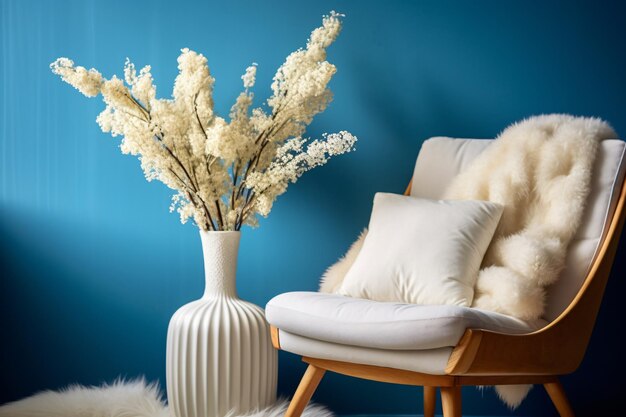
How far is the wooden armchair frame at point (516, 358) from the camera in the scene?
5.34ft

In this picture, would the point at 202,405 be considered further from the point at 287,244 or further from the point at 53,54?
the point at 53,54

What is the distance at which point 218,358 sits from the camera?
7.14 ft

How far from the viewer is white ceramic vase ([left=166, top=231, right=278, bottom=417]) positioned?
218 cm

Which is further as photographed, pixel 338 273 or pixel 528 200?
pixel 338 273

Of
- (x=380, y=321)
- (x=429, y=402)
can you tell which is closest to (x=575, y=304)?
(x=380, y=321)

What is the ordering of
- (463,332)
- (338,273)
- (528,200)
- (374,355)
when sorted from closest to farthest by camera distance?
(463,332), (374,355), (528,200), (338,273)

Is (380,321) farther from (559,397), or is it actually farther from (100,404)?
(100,404)

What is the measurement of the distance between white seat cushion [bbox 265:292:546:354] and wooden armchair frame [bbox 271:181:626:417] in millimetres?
37

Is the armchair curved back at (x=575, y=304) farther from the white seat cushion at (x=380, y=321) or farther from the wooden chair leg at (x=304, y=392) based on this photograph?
the wooden chair leg at (x=304, y=392)

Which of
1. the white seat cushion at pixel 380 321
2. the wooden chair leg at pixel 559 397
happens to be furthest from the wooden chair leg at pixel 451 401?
the wooden chair leg at pixel 559 397

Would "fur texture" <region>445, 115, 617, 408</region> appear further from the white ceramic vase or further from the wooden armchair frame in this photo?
the white ceramic vase

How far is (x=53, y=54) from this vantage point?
2.67 metres

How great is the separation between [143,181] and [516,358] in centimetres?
153

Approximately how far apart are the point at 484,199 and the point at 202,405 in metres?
1.02
